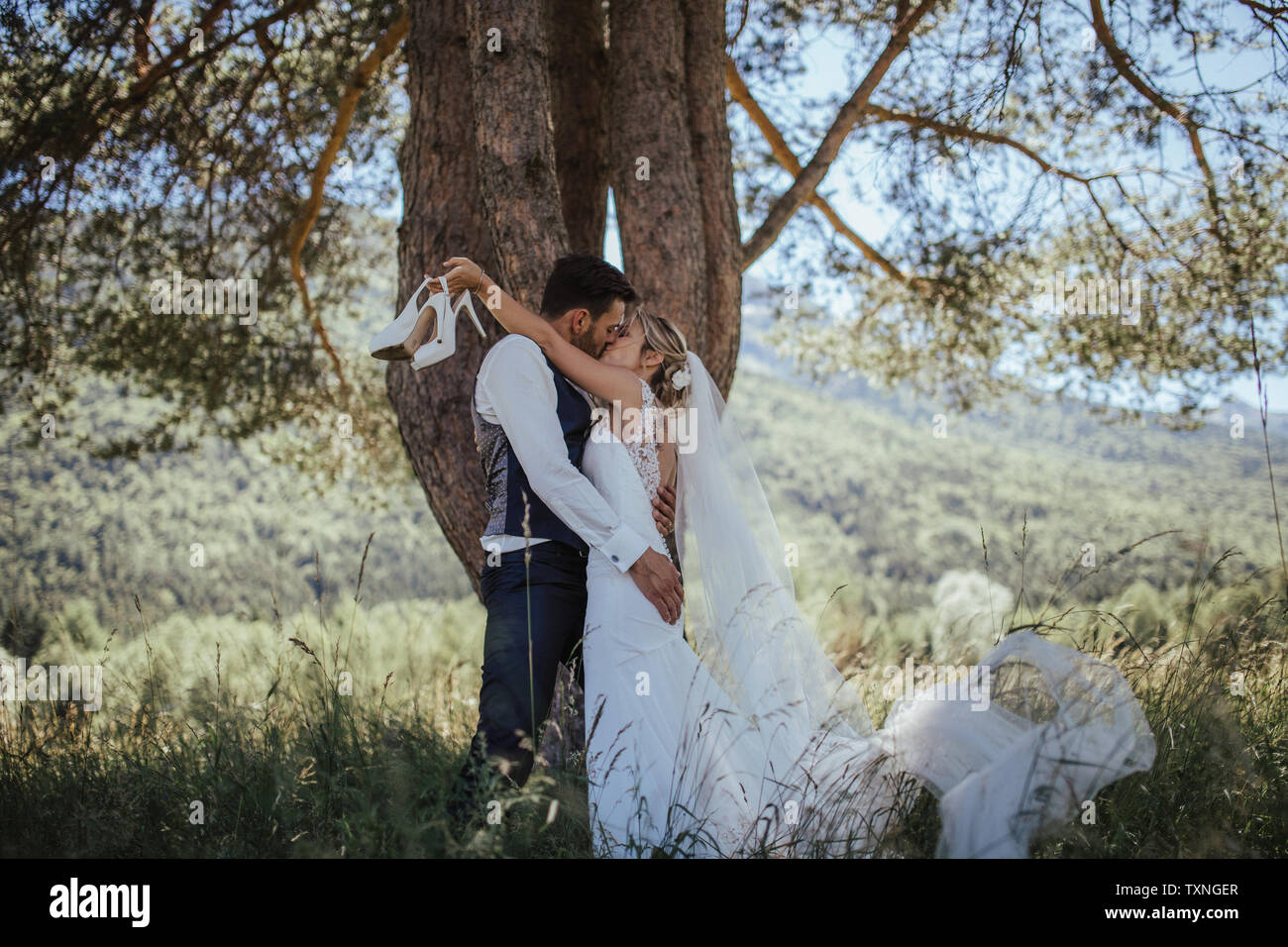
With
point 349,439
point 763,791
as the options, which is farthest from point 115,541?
point 763,791

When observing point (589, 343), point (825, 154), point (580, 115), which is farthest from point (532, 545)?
point (825, 154)

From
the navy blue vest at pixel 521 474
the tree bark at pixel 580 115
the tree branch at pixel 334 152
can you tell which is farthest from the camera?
the tree branch at pixel 334 152

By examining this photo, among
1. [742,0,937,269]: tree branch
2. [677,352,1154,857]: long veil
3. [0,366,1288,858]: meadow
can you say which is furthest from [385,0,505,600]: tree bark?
[742,0,937,269]: tree branch

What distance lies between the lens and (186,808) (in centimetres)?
324

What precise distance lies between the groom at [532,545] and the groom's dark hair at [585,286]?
0.39 meters

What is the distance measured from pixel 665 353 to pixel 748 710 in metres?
1.47

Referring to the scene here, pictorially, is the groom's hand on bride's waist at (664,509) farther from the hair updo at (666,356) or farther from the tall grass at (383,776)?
the tall grass at (383,776)

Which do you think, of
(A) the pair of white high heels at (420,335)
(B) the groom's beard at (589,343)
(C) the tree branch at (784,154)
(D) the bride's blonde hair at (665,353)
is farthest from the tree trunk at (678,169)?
(C) the tree branch at (784,154)

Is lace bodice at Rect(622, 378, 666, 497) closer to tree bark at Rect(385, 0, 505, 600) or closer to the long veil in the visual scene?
the long veil

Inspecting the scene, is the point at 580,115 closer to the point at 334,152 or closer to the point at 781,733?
the point at 334,152

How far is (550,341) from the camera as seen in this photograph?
3512 millimetres

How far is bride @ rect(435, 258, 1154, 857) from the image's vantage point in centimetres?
277

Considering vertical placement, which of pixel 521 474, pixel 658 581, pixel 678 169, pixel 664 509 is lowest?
pixel 658 581

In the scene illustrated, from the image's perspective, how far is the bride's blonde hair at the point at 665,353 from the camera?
3.89m
